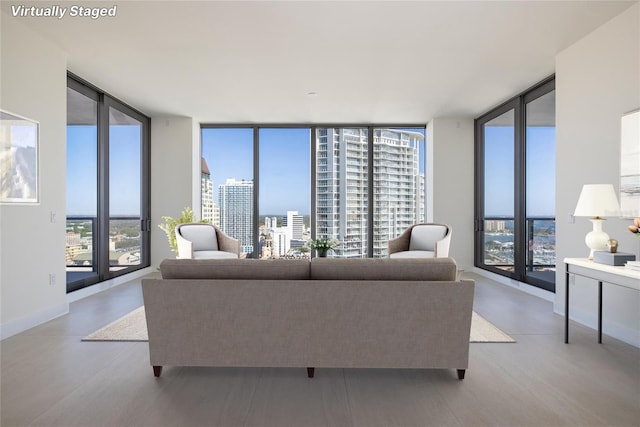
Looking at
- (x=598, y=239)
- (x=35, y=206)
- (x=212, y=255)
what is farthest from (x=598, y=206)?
(x=35, y=206)

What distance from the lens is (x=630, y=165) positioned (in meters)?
3.34

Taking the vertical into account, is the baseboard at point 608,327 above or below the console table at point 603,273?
below

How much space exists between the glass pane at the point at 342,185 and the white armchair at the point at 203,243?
2209 mm

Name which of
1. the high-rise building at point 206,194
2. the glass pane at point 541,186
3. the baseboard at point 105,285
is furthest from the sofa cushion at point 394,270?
the high-rise building at point 206,194

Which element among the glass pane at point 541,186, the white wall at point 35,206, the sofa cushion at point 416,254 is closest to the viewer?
the white wall at point 35,206

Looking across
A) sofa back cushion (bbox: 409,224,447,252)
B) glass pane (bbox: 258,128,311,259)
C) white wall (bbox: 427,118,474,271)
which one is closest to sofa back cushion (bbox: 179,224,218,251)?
glass pane (bbox: 258,128,311,259)

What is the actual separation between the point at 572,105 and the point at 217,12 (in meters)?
3.70

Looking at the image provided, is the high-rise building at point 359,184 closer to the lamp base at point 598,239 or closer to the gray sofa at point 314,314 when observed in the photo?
the lamp base at point 598,239

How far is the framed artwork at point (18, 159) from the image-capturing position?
11.2 ft

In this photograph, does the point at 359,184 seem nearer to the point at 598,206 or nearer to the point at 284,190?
the point at 284,190

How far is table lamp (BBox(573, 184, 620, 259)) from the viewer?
10.1 feet

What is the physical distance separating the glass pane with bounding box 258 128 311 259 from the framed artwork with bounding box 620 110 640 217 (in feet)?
16.9

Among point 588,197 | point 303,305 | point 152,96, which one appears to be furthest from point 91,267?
point 588,197

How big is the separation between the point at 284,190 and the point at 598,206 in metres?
5.46
